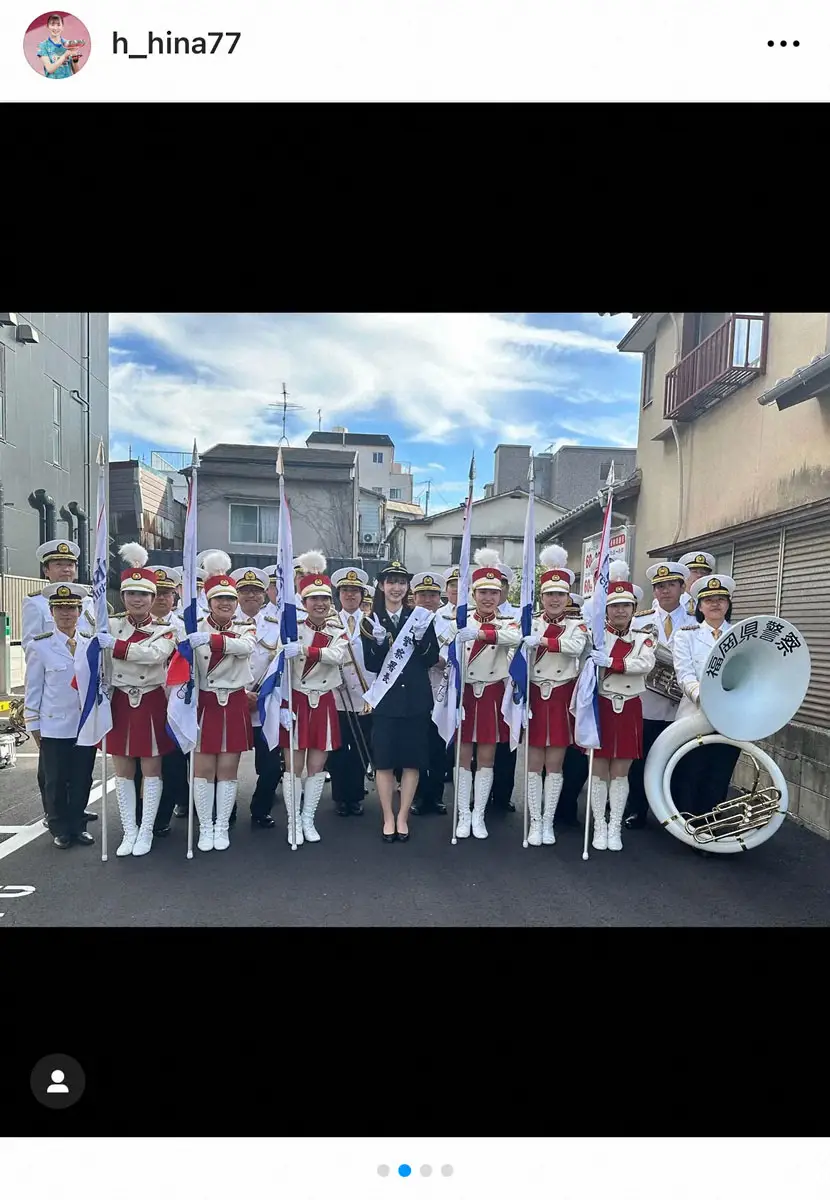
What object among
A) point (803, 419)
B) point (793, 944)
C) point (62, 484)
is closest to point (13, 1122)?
point (793, 944)

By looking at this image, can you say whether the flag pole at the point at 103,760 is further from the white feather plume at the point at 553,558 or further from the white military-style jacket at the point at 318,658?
the white feather plume at the point at 553,558

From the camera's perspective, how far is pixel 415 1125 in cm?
132

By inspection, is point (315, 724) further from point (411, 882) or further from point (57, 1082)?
point (57, 1082)

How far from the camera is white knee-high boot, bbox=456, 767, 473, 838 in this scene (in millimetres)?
3605

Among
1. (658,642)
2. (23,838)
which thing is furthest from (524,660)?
(23,838)

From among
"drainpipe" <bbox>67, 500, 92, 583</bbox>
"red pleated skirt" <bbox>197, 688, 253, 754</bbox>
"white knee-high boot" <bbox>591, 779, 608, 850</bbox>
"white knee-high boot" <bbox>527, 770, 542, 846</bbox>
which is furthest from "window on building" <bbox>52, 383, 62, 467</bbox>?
"white knee-high boot" <bbox>591, 779, 608, 850</bbox>

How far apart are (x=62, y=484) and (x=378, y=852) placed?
2296 millimetres

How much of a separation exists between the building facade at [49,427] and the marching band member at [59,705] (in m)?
0.26

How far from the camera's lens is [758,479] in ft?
13.8

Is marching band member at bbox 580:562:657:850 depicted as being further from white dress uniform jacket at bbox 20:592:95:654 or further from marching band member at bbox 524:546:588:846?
white dress uniform jacket at bbox 20:592:95:654

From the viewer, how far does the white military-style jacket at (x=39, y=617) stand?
343 centimetres
